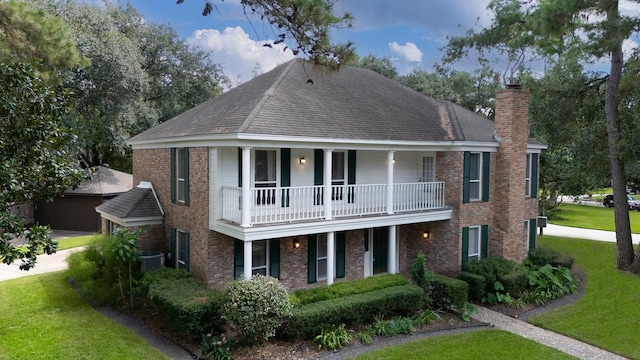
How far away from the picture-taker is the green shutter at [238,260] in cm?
1221

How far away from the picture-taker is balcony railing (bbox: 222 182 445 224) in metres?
11.5

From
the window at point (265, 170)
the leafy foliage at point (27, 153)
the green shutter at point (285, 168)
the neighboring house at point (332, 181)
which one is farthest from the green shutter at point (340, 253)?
the leafy foliage at point (27, 153)

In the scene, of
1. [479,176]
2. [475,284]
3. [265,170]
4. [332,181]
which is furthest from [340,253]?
[479,176]

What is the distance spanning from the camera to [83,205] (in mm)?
24734

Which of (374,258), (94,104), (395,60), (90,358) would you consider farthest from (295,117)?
(395,60)

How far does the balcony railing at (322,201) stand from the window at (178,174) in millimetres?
2519

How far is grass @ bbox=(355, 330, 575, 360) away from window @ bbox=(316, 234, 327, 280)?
437 cm

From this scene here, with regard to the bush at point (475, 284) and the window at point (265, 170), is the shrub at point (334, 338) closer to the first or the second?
the window at point (265, 170)

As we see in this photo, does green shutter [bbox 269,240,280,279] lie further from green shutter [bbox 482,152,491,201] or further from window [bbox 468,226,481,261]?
green shutter [bbox 482,152,491,201]

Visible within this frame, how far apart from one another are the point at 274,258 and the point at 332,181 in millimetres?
3139

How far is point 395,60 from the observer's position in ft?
102

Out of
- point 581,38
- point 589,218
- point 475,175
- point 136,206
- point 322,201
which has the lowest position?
point 589,218

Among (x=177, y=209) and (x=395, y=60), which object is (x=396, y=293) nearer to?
(x=177, y=209)

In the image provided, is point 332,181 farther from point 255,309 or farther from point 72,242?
point 72,242
